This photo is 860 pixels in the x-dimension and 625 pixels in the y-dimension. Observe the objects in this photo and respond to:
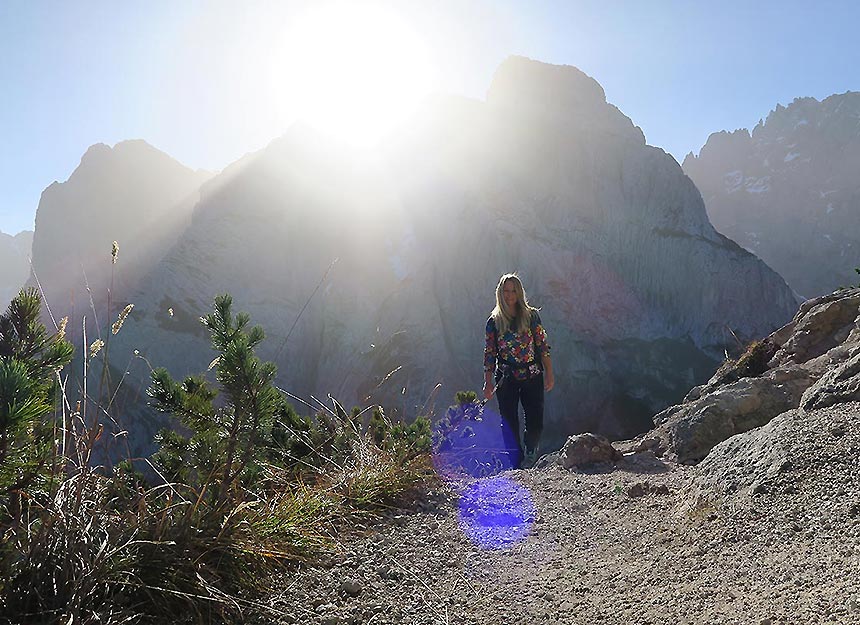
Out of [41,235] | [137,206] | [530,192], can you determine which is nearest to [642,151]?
[530,192]

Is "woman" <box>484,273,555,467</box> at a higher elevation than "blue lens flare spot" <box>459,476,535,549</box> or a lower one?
higher

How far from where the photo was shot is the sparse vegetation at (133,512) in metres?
1.43

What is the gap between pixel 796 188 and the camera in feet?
352

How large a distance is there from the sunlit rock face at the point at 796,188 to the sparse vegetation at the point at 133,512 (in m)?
105

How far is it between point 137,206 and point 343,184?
123 ft

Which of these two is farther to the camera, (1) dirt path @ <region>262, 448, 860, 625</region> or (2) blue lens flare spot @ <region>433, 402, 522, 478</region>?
(2) blue lens flare spot @ <region>433, 402, 522, 478</region>

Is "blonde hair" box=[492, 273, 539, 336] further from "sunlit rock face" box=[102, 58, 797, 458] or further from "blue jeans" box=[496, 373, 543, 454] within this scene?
"sunlit rock face" box=[102, 58, 797, 458]

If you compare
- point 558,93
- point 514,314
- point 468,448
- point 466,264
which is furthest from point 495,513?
point 558,93

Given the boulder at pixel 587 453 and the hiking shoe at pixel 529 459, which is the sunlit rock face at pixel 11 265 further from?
the boulder at pixel 587 453

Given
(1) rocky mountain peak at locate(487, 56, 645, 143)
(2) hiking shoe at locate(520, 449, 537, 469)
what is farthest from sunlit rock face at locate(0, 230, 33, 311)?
(2) hiking shoe at locate(520, 449, 537, 469)

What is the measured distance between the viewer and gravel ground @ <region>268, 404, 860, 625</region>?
68.7 inches

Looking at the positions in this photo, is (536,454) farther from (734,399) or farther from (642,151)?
(642,151)

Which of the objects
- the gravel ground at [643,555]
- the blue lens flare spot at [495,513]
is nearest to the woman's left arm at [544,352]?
the blue lens flare spot at [495,513]

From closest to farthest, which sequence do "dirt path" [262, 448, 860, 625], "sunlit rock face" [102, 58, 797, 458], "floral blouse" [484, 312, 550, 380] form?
"dirt path" [262, 448, 860, 625] < "floral blouse" [484, 312, 550, 380] < "sunlit rock face" [102, 58, 797, 458]
